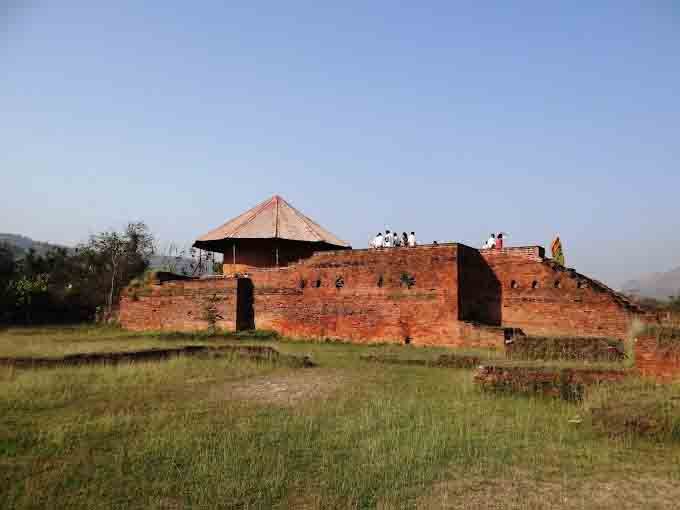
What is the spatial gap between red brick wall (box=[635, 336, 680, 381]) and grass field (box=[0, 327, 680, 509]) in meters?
1.00

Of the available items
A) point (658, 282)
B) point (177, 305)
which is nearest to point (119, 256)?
point (177, 305)

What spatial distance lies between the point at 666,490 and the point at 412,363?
6.99 meters

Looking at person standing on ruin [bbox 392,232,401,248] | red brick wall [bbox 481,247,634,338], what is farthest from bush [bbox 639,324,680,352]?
person standing on ruin [bbox 392,232,401,248]

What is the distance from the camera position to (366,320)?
50.7 ft

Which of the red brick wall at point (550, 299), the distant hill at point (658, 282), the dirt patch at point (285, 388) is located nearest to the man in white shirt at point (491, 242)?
the red brick wall at point (550, 299)

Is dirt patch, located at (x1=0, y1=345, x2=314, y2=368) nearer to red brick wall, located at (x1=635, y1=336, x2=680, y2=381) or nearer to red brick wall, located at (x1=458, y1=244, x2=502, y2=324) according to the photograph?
red brick wall, located at (x1=635, y1=336, x2=680, y2=381)

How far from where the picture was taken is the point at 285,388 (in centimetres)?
769

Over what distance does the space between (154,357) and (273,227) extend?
9.61 m

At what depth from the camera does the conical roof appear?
19.6 metres

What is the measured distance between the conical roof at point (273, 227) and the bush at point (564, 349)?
10307mm

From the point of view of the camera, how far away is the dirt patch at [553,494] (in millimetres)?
3566

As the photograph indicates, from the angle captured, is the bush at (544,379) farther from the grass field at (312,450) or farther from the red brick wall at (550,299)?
the red brick wall at (550,299)

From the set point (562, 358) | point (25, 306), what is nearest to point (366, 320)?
point (562, 358)

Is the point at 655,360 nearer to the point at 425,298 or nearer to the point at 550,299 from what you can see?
the point at 550,299
